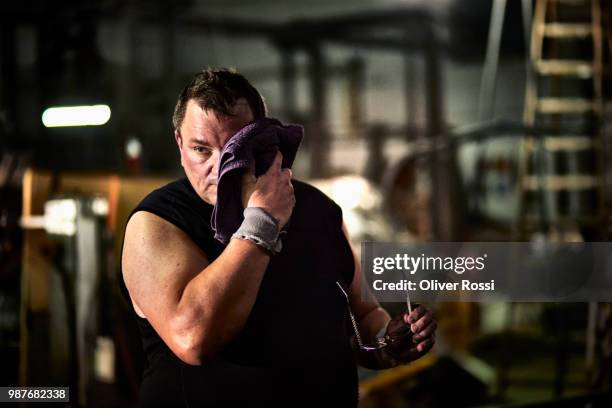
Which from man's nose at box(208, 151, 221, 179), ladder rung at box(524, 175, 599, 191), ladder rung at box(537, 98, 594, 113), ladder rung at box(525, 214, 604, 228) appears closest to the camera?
man's nose at box(208, 151, 221, 179)

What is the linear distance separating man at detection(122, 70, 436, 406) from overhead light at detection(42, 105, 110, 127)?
1.76 meters

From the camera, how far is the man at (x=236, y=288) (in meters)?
1.03

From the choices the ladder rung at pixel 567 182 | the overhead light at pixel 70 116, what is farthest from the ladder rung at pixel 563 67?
the overhead light at pixel 70 116

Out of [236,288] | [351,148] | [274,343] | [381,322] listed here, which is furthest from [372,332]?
[351,148]

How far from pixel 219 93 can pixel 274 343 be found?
1.37 ft

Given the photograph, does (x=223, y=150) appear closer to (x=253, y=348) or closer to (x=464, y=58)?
(x=253, y=348)

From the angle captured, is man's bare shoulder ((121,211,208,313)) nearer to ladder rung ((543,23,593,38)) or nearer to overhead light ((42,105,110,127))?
overhead light ((42,105,110,127))

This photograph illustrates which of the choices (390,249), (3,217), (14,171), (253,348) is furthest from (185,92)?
(14,171)

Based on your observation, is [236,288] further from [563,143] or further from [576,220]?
[563,143]

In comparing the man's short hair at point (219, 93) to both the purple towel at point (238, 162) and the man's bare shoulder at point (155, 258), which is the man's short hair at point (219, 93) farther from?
the man's bare shoulder at point (155, 258)

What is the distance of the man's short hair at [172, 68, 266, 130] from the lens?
45.2 inches

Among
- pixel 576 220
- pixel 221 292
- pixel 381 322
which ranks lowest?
pixel 576 220

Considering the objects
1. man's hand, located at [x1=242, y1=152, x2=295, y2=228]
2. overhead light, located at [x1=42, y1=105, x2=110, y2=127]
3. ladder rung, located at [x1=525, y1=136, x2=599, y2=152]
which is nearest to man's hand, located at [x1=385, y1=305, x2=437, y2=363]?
man's hand, located at [x1=242, y1=152, x2=295, y2=228]

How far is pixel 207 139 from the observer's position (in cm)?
114
